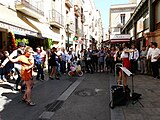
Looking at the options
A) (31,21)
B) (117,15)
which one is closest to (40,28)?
(31,21)

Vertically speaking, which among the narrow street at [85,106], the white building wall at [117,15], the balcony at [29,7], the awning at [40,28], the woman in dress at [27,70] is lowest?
the narrow street at [85,106]

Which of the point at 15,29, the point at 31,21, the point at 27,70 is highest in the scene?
the point at 31,21

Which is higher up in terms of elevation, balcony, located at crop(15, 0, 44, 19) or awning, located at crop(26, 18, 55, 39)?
balcony, located at crop(15, 0, 44, 19)

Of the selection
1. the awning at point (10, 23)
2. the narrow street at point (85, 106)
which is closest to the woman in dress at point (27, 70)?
the narrow street at point (85, 106)

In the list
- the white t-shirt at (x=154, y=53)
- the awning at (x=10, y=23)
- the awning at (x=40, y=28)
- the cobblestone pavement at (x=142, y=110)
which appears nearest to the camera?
the cobblestone pavement at (x=142, y=110)

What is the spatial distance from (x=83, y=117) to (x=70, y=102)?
4.84 ft

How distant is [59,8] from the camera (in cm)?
2514

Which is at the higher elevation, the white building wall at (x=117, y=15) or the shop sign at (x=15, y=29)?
the white building wall at (x=117, y=15)

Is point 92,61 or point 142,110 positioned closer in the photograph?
point 142,110

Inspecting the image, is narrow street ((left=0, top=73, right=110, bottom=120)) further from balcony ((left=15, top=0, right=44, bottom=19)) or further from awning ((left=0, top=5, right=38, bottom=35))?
balcony ((left=15, top=0, right=44, bottom=19))

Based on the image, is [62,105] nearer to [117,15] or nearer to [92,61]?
[92,61]

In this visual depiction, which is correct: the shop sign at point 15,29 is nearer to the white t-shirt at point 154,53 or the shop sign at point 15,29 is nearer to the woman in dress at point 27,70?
the woman in dress at point 27,70

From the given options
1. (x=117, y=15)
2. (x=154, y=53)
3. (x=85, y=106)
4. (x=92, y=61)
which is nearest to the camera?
(x=85, y=106)

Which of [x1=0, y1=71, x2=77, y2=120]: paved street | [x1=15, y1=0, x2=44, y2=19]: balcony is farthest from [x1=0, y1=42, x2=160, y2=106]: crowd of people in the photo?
[x1=15, y1=0, x2=44, y2=19]: balcony
